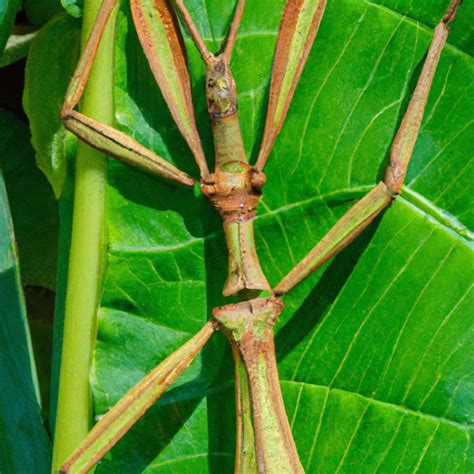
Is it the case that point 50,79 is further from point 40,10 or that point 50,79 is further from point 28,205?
point 28,205

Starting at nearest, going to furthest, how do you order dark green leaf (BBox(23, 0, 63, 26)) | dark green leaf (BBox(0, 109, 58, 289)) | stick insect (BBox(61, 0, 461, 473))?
1. stick insect (BBox(61, 0, 461, 473))
2. dark green leaf (BBox(23, 0, 63, 26))
3. dark green leaf (BBox(0, 109, 58, 289))

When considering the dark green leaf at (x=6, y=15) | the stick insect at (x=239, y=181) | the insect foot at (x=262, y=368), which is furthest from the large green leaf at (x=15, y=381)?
the insect foot at (x=262, y=368)

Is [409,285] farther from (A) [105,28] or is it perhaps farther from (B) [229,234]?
(A) [105,28]

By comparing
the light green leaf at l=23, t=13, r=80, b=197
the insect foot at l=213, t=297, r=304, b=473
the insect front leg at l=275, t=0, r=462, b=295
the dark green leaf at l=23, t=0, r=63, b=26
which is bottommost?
the insect foot at l=213, t=297, r=304, b=473

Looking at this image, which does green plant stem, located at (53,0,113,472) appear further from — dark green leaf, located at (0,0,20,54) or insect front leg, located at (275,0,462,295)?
insect front leg, located at (275,0,462,295)

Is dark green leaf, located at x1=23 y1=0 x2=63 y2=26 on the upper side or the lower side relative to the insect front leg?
upper

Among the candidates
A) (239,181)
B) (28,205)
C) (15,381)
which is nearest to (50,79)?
(28,205)

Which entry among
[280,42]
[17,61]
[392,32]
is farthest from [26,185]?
[392,32]

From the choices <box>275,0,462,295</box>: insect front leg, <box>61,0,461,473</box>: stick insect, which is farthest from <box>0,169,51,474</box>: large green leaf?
<box>275,0,462,295</box>: insect front leg
